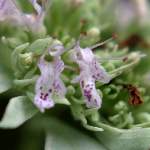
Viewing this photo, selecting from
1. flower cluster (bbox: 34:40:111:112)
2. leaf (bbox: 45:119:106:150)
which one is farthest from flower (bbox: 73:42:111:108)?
leaf (bbox: 45:119:106:150)

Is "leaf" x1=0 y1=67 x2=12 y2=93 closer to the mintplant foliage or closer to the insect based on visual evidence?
the mintplant foliage

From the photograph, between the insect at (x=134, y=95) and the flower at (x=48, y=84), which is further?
the insect at (x=134, y=95)

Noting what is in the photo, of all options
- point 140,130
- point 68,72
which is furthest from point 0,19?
point 140,130

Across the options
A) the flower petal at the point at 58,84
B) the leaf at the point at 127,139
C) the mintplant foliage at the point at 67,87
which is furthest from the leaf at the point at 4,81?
the leaf at the point at 127,139

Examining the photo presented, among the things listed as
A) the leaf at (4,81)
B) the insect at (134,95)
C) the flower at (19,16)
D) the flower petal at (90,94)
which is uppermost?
the flower at (19,16)

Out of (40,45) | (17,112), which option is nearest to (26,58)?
(40,45)

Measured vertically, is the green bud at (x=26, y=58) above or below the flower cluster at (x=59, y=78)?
above

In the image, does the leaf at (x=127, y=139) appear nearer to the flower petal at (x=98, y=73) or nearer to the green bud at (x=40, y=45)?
the flower petal at (x=98, y=73)
